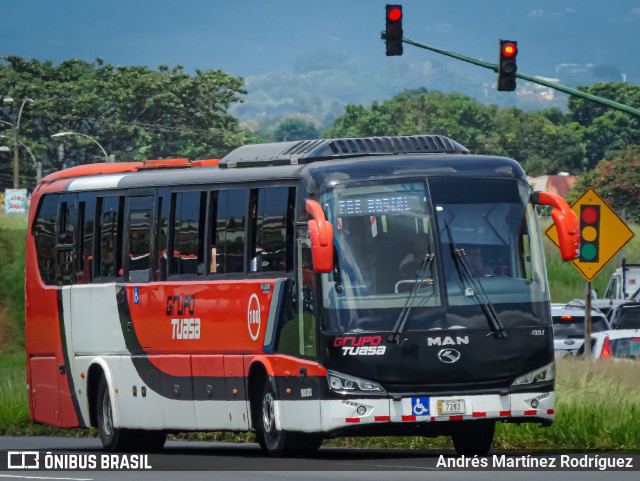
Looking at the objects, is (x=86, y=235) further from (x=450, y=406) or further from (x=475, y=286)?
(x=450, y=406)

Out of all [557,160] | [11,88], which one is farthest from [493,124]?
[11,88]

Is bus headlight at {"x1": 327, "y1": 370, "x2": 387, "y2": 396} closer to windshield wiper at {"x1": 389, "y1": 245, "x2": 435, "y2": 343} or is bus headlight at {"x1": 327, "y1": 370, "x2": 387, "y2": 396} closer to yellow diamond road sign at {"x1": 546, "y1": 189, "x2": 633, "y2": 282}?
windshield wiper at {"x1": 389, "y1": 245, "x2": 435, "y2": 343}

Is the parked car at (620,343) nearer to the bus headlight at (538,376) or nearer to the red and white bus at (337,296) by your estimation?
the red and white bus at (337,296)

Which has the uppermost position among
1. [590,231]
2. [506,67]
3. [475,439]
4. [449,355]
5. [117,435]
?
[506,67]

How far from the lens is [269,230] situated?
1884 cm

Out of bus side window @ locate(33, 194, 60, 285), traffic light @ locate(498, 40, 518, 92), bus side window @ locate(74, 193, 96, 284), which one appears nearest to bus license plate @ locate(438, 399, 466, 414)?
bus side window @ locate(74, 193, 96, 284)

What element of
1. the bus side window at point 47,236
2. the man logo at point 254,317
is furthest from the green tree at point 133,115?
the man logo at point 254,317

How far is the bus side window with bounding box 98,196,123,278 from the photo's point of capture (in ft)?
71.8

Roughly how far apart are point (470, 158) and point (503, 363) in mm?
2164

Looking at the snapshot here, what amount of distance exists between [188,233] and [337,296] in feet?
11.6

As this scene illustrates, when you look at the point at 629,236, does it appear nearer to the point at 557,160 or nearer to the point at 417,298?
the point at 417,298

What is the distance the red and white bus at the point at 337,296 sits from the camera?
17.1 metres

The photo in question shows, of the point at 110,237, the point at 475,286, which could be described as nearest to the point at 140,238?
the point at 110,237

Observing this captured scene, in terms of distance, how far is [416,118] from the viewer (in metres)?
167
